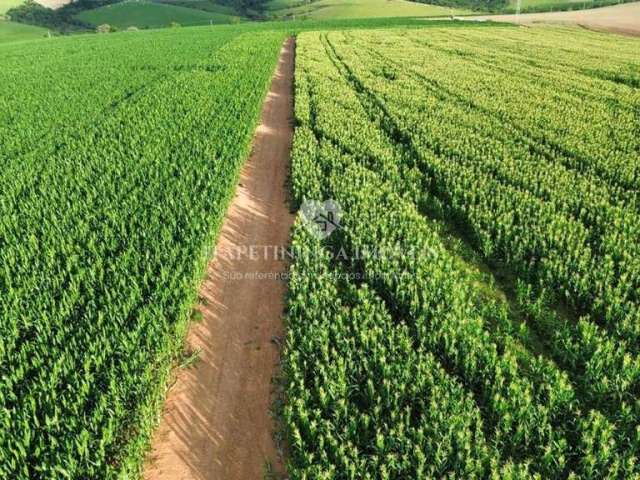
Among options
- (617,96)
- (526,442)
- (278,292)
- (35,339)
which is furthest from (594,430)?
(617,96)

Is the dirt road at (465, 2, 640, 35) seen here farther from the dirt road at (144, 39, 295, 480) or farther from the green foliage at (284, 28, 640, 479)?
the dirt road at (144, 39, 295, 480)

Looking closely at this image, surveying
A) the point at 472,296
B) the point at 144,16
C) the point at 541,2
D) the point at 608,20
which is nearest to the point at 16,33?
the point at 144,16

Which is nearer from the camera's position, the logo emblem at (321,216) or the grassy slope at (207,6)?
the logo emblem at (321,216)

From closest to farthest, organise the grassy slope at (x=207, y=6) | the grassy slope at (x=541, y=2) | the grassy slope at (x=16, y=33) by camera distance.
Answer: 1. the grassy slope at (x=16, y=33)
2. the grassy slope at (x=541, y=2)
3. the grassy slope at (x=207, y=6)

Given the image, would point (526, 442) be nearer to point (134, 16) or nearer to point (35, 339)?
point (35, 339)

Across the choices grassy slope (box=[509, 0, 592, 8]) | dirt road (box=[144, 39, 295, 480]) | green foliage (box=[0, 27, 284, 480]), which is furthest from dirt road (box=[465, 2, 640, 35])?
dirt road (box=[144, 39, 295, 480])

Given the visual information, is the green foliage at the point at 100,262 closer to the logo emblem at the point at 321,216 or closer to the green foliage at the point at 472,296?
the green foliage at the point at 472,296

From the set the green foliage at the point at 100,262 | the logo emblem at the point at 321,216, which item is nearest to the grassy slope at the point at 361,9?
the green foliage at the point at 100,262
